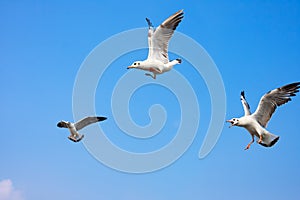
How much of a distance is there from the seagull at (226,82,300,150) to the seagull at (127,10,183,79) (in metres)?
3.11

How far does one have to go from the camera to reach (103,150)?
20.4 m

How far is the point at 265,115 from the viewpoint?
17.9 m

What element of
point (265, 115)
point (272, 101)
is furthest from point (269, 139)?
point (272, 101)

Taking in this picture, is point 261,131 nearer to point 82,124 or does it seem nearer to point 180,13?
point 180,13

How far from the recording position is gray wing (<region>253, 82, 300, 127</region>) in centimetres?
1738

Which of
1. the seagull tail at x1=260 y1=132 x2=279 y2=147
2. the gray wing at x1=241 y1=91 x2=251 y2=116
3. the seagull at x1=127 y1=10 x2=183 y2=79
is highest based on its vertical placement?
the seagull at x1=127 y1=10 x2=183 y2=79

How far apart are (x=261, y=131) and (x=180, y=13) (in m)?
4.78

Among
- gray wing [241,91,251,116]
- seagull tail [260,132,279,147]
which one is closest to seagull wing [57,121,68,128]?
gray wing [241,91,251,116]

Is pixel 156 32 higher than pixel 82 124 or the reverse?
higher

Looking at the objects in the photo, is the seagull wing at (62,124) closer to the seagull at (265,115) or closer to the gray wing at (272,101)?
the seagull at (265,115)

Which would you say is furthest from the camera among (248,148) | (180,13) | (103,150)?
(103,150)

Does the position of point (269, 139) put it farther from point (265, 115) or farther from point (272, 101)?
point (272, 101)

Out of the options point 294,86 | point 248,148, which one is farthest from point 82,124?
point 294,86

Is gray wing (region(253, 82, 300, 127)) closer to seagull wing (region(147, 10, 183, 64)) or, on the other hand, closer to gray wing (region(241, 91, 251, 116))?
gray wing (region(241, 91, 251, 116))
